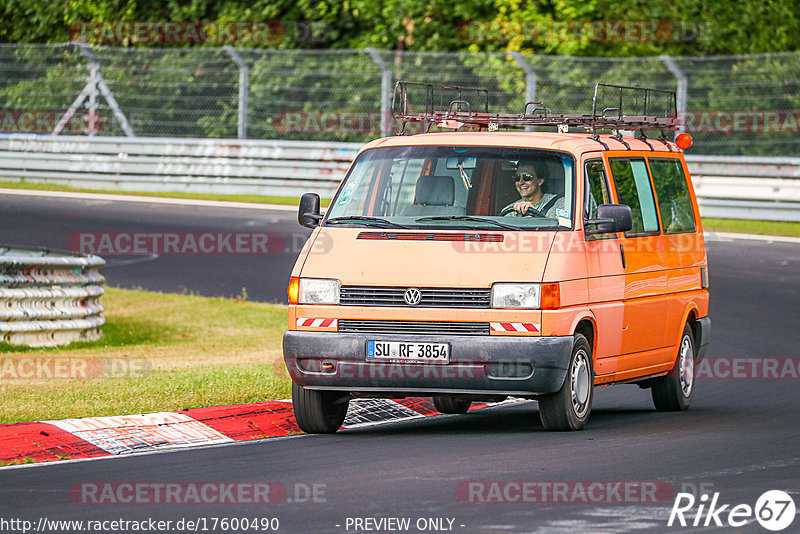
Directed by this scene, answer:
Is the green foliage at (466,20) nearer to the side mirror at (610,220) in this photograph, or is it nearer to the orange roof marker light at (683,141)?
the orange roof marker light at (683,141)

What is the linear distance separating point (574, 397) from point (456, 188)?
1.72 metres

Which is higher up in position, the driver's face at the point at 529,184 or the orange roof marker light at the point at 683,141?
the orange roof marker light at the point at 683,141

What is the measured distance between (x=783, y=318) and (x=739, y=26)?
15.7 m

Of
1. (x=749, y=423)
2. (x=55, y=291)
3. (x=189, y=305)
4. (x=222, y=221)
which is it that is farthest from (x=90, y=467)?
(x=222, y=221)

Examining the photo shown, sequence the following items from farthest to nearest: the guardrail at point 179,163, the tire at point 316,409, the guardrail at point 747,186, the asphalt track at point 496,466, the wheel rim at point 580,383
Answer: the guardrail at point 179,163 → the guardrail at point 747,186 → the tire at point 316,409 → the wheel rim at point 580,383 → the asphalt track at point 496,466

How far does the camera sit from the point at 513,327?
373 inches

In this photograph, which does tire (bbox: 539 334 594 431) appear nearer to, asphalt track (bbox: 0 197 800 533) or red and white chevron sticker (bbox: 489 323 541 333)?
asphalt track (bbox: 0 197 800 533)

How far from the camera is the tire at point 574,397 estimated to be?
9.76m

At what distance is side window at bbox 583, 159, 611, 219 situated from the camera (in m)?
10.5

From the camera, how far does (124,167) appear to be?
29000mm

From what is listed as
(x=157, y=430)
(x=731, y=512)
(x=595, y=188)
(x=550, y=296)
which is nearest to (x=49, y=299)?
(x=157, y=430)

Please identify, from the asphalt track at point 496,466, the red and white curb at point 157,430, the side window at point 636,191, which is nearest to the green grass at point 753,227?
the asphalt track at point 496,466

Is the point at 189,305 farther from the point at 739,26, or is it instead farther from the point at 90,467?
the point at 739,26

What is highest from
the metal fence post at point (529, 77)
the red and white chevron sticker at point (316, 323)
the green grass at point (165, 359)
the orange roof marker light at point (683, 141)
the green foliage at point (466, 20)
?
the green foliage at point (466, 20)
